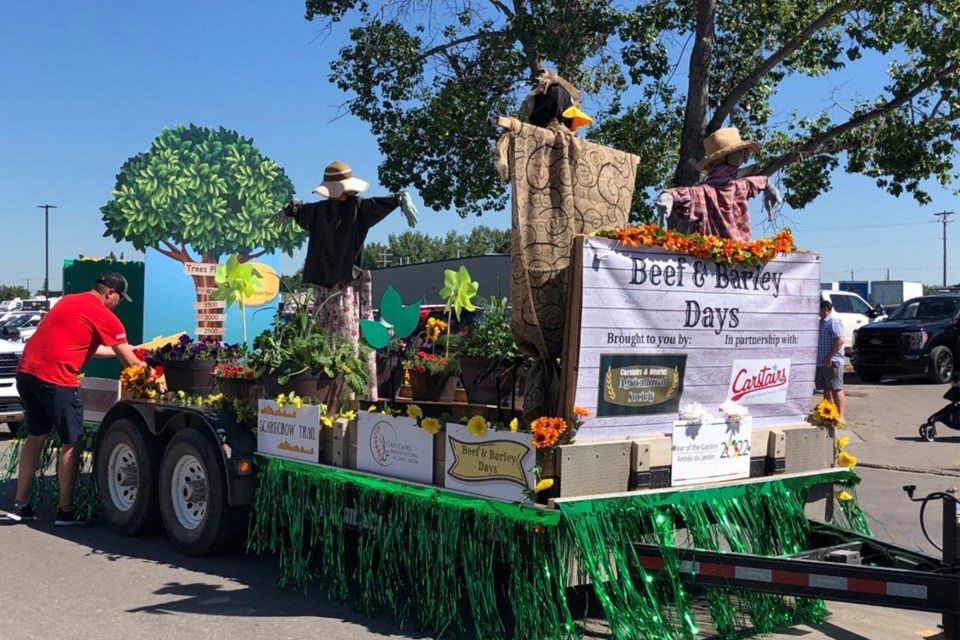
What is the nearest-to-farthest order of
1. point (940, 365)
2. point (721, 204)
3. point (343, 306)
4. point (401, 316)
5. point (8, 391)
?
point (721, 204), point (401, 316), point (343, 306), point (8, 391), point (940, 365)

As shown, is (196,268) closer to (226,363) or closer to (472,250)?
(226,363)

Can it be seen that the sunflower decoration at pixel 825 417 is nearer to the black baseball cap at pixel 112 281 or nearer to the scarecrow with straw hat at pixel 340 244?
the scarecrow with straw hat at pixel 340 244

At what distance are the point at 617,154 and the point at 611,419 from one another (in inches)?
60.4

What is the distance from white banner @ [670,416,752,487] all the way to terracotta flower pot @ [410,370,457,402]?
1966 mm

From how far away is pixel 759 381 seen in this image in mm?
5145

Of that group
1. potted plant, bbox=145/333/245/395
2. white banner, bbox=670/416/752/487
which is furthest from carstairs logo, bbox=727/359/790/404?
potted plant, bbox=145/333/245/395

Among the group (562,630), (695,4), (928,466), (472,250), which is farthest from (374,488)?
(472,250)

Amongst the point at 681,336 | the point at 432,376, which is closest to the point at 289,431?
the point at 432,376

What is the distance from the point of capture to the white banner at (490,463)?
427 centimetres

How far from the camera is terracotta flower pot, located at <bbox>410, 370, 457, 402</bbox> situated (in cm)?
627

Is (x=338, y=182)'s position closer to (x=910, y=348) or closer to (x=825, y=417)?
(x=825, y=417)

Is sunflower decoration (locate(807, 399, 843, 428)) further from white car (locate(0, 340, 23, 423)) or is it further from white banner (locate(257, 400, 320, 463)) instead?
white car (locate(0, 340, 23, 423))

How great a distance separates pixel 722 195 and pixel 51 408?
5.00 m

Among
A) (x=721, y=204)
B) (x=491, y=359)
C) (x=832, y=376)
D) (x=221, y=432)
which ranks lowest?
(x=221, y=432)
